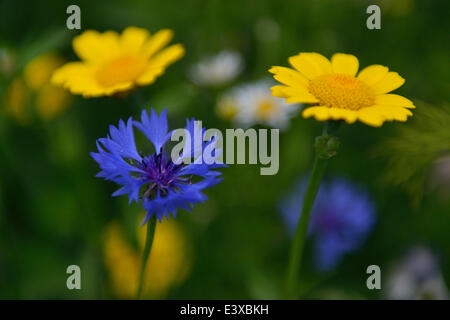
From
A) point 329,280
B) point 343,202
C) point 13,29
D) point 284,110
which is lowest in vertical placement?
point 329,280

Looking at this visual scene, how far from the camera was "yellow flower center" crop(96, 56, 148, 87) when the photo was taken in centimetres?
125

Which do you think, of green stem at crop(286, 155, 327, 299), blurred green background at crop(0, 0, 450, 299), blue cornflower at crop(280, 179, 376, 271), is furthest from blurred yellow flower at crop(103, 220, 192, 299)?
green stem at crop(286, 155, 327, 299)

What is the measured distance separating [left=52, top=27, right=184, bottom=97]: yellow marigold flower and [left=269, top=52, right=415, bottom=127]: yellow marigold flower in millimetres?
369

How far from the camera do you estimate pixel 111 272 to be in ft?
5.50

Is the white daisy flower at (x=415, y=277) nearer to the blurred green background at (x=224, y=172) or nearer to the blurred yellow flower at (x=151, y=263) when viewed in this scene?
the blurred green background at (x=224, y=172)

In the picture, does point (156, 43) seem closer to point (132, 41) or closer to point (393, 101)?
point (132, 41)

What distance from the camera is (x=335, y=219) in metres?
1.75

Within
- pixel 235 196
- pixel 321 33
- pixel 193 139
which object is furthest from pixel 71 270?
pixel 321 33

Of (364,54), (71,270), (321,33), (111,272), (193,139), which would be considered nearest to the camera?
(193,139)

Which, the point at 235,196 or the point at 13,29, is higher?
the point at 13,29

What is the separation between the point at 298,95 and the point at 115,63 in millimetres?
644

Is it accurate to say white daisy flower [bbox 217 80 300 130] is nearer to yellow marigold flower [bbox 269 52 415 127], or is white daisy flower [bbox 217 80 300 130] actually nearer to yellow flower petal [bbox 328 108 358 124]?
yellow marigold flower [bbox 269 52 415 127]

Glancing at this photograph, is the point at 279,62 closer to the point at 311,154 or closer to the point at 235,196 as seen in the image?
the point at 311,154

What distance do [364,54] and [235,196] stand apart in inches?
31.0
